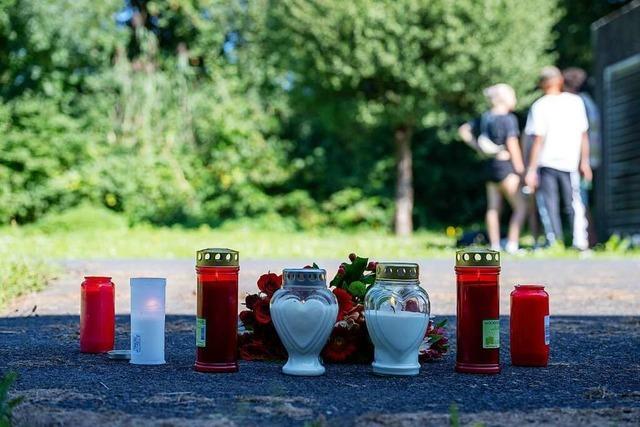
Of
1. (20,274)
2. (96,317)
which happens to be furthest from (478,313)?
(20,274)

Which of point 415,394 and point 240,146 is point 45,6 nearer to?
point 240,146

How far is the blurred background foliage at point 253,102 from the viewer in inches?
636

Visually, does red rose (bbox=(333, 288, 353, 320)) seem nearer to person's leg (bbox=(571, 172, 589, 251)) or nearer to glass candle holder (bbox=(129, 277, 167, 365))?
glass candle holder (bbox=(129, 277, 167, 365))

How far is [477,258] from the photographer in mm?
3422

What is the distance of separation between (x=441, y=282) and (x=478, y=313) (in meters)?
3.69

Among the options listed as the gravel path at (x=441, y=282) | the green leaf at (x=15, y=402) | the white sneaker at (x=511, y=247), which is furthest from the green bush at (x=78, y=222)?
the green leaf at (x=15, y=402)

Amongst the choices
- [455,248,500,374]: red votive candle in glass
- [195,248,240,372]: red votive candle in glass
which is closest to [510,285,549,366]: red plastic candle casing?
[455,248,500,374]: red votive candle in glass

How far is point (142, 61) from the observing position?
63.1 ft

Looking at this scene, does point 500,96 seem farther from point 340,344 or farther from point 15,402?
point 15,402

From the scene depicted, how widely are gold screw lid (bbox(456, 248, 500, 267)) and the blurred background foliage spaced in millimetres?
12672

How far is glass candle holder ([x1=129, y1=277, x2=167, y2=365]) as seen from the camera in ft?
11.6

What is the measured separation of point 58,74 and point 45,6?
1155mm

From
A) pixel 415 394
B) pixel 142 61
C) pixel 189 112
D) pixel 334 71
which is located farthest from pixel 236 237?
pixel 415 394

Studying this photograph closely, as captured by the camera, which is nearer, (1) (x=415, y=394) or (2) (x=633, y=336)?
(1) (x=415, y=394)
